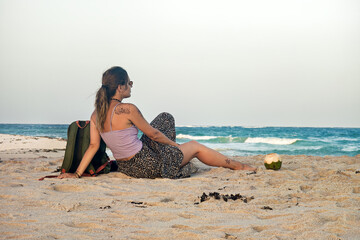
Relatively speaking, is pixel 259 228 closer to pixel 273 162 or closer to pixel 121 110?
pixel 121 110

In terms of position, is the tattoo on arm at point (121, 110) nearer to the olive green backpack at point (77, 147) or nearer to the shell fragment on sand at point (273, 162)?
the olive green backpack at point (77, 147)

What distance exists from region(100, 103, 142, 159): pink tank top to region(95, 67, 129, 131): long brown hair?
0.14 m

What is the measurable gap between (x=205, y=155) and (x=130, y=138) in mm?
1200

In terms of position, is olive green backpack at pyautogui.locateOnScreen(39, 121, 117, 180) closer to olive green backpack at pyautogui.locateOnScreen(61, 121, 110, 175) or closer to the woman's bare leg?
olive green backpack at pyautogui.locateOnScreen(61, 121, 110, 175)

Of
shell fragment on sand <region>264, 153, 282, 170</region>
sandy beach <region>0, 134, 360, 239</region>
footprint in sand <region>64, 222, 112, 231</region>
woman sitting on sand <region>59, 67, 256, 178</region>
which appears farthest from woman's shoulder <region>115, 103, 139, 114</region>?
shell fragment on sand <region>264, 153, 282, 170</region>

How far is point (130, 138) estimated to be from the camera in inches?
183

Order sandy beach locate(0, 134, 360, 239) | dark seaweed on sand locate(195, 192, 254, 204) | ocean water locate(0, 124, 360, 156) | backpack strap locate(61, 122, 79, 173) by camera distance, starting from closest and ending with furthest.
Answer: sandy beach locate(0, 134, 360, 239), dark seaweed on sand locate(195, 192, 254, 204), backpack strap locate(61, 122, 79, 173), ocean water locate(0, 124, 360, 156)

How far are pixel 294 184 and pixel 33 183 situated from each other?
3.13 m

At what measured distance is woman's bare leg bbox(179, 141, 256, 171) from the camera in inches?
197

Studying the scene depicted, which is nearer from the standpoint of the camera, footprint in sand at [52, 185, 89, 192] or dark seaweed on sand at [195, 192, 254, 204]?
dark seaweed on sand at [195, 192, 254, 204]

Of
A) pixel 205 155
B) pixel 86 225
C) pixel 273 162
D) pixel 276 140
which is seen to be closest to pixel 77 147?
pixel 205 155

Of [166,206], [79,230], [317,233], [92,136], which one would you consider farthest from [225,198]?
[92,136]

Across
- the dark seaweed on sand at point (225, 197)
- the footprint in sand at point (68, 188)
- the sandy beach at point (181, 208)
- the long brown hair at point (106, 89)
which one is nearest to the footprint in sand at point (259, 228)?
the sandy beach at point (181, 208)

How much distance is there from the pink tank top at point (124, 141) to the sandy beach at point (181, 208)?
38cm
